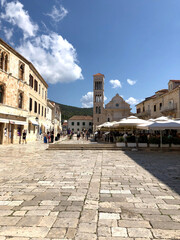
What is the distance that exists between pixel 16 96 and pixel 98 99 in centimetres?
4916

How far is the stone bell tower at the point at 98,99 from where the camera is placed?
2551 inches

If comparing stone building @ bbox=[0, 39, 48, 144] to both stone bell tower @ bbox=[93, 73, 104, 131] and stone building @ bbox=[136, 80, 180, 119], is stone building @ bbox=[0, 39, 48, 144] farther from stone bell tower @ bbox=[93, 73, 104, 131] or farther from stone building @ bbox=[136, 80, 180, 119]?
stone bell tower @ bbox=[93, 73, 104, 131]

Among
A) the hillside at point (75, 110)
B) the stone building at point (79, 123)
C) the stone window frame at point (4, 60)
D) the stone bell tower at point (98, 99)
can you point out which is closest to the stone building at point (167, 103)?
the stone window frame at point (4, 60)

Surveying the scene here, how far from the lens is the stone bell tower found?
2551 inches

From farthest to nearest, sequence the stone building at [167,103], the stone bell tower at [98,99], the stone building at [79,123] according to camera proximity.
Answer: the stone building at [79,123] < the stone bell tower at [98,99] < the stone building at [167,103]

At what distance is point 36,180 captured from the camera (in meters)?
5.55

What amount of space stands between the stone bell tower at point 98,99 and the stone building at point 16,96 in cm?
3984

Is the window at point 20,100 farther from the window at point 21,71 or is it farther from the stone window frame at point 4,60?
the stone window frame at point 4,60

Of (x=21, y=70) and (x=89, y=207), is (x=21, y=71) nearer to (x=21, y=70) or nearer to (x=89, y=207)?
(x=21, y=70)

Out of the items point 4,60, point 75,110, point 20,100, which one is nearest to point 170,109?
point 20,100

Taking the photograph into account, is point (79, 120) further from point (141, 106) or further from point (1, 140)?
point (1, 140)

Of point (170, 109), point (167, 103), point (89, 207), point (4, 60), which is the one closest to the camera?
point (89, 207)

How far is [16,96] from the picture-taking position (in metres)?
20.5

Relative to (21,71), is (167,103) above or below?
below
